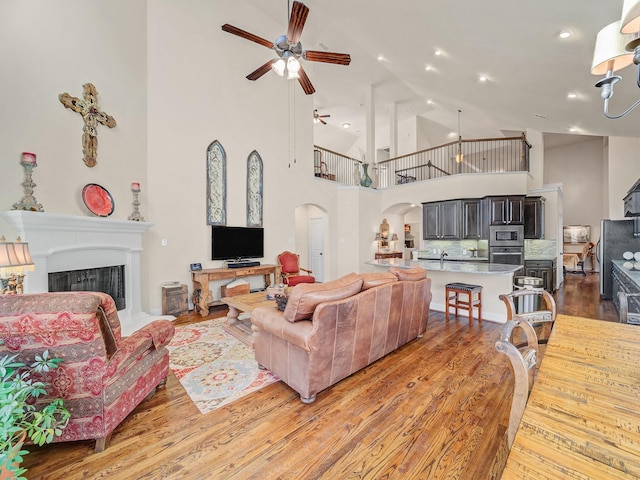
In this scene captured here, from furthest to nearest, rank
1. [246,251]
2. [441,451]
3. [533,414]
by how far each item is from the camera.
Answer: [246,251], [441,451], [533,414]

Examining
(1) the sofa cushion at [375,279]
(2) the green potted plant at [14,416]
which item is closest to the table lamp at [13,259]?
(2) the green potted plant at [14,416]

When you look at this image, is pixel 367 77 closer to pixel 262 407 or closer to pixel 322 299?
pixel 322 299

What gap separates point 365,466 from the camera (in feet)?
5.30

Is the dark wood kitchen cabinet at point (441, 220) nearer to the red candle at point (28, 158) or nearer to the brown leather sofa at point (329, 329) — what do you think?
the brown leather sofa at point (329, 329)

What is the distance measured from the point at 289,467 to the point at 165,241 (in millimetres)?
4295

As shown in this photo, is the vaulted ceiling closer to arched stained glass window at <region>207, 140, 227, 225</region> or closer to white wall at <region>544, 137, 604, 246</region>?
arched stained glass window at <region>207, 140, 227, 225</region>

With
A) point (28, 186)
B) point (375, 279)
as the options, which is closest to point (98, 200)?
point (28, 186)

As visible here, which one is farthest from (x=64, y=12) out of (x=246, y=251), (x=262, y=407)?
(x=262, y=407)

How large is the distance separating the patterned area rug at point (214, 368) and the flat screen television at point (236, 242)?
191 cm

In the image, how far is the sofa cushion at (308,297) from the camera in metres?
2.22

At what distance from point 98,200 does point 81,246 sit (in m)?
0.70

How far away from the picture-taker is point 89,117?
3.80m

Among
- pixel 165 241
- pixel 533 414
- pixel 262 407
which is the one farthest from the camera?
pixel 165 241

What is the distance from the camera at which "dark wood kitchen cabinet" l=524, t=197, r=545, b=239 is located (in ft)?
21.1
